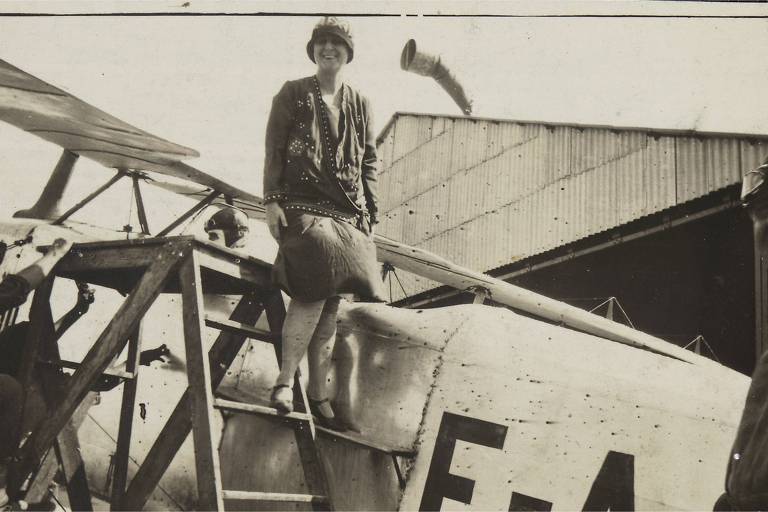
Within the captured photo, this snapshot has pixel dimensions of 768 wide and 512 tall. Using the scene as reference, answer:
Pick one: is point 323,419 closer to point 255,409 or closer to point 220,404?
point 255,409

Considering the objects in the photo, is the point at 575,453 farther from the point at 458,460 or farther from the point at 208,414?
the point at 208,414

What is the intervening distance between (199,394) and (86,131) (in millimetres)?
3088

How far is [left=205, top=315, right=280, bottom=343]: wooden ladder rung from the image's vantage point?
325cm

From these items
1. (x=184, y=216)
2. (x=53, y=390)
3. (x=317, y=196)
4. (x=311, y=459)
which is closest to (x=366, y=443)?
(x=311, y=459)

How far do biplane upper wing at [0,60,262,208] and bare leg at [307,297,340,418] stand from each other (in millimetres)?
2134

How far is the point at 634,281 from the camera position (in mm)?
11508

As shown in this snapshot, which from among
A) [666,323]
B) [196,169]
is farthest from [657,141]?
[196,169]

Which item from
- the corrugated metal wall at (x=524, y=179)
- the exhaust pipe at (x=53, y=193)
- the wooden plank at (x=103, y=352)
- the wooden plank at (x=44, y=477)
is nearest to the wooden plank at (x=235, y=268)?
the wooden plank at (x=103, y=352)

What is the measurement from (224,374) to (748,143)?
319 inches

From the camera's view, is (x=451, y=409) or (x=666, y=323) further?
(x=666, y=323)

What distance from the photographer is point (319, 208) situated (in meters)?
3.38

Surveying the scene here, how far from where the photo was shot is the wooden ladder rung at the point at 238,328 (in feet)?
10.7

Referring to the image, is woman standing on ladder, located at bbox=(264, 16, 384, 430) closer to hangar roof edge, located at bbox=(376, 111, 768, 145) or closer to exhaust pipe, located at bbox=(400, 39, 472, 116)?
hangar roof edge, located at bbox=(376, 111, 768, 145)

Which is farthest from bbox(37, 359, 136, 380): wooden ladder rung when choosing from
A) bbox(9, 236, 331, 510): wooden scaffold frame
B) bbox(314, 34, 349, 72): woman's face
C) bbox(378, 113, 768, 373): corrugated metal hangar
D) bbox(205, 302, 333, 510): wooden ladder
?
bbox(378, 113, 768, 373): corrugated metal hangar
